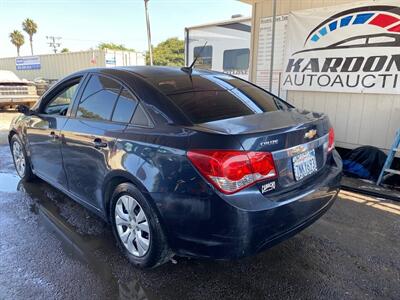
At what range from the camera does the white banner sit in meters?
4.38

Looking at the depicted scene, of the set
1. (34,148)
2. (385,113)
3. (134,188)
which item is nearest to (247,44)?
(385,113)

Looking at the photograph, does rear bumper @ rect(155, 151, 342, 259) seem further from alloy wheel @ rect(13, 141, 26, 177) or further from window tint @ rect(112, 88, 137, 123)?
alloy wheel @ rect(13, 141, 26, 177)

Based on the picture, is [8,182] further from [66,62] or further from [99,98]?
[66,62]

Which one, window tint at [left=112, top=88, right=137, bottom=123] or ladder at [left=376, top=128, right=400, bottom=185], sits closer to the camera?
window tint at [left=112, top=88, right=137, bottom=123]

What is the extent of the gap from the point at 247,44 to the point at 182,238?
630 cm

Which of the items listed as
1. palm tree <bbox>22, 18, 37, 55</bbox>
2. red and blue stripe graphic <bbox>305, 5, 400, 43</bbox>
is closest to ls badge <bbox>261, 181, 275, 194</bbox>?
red and blue stripe graphic <bbox>305, 5, 400, 43</bbox>

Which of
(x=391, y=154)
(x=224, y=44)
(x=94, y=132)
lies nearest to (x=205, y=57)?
(x=224, y=44)

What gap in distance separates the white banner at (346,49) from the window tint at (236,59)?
212cm

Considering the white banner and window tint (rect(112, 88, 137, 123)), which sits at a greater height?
the white banner

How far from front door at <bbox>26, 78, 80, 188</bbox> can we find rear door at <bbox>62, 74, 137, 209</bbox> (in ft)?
0.60

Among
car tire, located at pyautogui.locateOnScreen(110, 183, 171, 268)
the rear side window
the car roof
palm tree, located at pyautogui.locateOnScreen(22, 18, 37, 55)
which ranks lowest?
car tire, located at pyautogui.locateOnScreen(110, 183, 171, 268)

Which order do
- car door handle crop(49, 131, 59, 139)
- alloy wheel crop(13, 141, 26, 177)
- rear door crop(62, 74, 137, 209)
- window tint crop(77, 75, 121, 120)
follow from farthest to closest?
alloy wheel crop(13, 141, 26, 177), car door handle crop(49, 131, 59, 139), window tint crop(77, 75, 121, 120), rear door crop(62, 74, 137, 209)

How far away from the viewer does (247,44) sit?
7.45 metres

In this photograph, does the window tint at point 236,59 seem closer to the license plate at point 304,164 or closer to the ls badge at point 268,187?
the license plate at point 304,164
